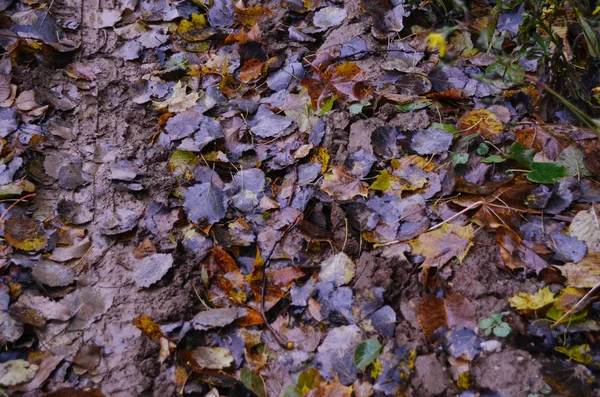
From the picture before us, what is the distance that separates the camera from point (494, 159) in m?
1.81

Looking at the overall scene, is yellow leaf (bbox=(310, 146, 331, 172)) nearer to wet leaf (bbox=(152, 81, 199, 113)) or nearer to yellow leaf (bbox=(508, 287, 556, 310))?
wet leaf (bbox=(152, 81, 199, 113))

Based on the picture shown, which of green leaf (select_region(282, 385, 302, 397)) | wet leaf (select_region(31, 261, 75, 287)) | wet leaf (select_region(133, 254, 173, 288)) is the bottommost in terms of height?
wet leaf (select_region(31, 261, 75, 287))

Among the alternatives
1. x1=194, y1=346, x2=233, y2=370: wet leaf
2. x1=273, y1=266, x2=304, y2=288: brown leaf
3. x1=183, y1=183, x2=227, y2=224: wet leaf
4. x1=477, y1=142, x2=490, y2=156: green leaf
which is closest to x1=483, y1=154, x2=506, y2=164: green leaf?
x1=477, y1=142, x2=490, y2=156: green leaf

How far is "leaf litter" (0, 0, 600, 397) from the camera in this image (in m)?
1.50

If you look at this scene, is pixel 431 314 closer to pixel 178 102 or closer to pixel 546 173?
pixel 546 173

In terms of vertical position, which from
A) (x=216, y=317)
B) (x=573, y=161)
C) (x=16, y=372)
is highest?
(x=573, y=161)

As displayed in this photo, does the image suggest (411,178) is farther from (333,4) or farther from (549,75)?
(333,4)

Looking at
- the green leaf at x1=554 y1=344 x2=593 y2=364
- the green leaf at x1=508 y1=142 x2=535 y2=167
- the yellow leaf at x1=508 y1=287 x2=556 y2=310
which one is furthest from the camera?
the green leaf at x1=508 y1=142 x2=535 y2=167

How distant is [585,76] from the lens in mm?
1986

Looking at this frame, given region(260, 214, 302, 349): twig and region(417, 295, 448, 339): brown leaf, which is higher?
region(417, 295, 448, 339): brown leaf

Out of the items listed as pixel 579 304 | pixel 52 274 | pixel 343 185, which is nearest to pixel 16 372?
pixel 52 274

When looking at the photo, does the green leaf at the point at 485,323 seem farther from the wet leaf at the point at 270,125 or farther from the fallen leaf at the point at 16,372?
the fallen leaf at the point at 16,372

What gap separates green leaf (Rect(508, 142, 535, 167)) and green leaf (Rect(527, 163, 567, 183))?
0.08 metres

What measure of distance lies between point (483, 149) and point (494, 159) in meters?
0.08
